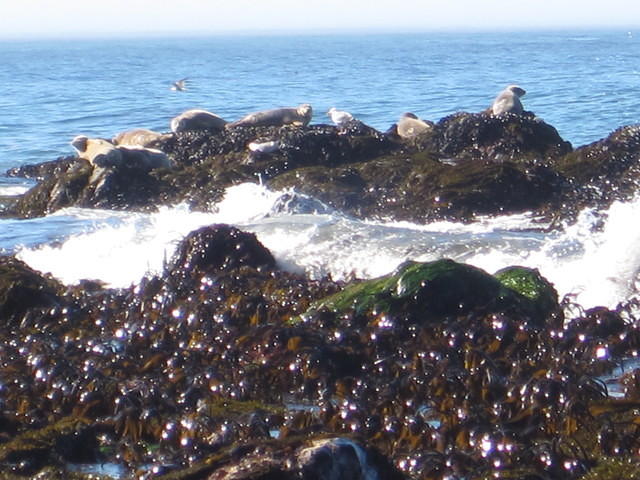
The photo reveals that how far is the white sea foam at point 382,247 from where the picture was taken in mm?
8000

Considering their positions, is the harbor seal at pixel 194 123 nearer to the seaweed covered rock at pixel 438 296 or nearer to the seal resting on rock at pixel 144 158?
the seal resting on rock at pixel 144 158

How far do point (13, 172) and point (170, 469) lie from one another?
14676 mm

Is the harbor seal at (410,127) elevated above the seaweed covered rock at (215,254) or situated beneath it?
situated beneath

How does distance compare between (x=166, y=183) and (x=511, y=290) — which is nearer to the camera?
(x=511, y=290)

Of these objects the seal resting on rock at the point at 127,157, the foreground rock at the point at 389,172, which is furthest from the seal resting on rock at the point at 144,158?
the foreground rock at the point at 389,172

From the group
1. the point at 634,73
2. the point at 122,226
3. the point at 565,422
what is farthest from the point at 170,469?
the point at 634,73

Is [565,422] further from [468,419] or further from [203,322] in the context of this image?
[203,322]

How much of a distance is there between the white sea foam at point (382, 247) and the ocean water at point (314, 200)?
0.02 metres

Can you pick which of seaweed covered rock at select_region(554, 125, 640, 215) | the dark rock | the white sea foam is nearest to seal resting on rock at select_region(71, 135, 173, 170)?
the dark rock

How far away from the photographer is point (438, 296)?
6.25 metres

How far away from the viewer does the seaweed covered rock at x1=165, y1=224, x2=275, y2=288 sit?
771cm

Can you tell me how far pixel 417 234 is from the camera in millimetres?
9234

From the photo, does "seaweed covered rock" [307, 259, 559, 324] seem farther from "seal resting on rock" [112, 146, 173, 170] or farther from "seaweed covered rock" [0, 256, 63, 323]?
"seal resting on rock" [112, 146, 173, 170]

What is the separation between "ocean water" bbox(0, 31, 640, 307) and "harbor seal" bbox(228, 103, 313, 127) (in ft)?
11.5
